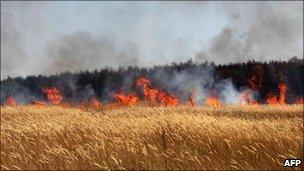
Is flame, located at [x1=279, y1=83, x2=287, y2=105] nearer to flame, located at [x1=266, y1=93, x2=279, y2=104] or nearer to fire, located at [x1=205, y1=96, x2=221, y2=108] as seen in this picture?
flame, located at [x1=266, y1=93, x2=279, y2=104]

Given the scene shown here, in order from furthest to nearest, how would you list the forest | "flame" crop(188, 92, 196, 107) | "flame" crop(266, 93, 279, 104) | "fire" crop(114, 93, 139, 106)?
the forest
"flame" crop(266, 93, 279, 104)
"fire" crop(114, 93, 139, 106)
"flame" crop(188, 92, 196, 107)

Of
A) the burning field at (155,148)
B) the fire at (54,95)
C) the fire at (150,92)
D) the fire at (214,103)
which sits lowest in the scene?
the fire at (54,95)

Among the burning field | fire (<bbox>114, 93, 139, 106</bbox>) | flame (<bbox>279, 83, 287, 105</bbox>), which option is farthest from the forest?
the burning field

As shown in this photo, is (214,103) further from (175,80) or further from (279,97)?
(175,80)

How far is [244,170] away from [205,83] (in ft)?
167

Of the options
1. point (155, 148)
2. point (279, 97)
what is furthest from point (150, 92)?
point (155, 148)

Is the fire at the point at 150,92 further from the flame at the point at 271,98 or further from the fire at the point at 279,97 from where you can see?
the fire at the point at 279,97

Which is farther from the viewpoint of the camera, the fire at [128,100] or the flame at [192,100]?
the fire at [128,100]

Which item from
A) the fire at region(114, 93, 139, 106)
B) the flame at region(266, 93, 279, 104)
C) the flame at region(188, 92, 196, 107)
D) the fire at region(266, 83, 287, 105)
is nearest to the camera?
the flame at region(188, 92, 196, 107)

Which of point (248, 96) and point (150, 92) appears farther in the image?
point (150, 92)

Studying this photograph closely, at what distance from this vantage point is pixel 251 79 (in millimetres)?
62000

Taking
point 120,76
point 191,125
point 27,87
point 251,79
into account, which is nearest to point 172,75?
point 120,76

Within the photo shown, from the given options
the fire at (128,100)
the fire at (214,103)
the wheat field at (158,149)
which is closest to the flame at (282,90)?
the fire at (214,103)

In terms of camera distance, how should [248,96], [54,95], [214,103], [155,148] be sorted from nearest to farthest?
1. [155,148]
2. [214,103]
3. [248,96]
4. [54,95]
